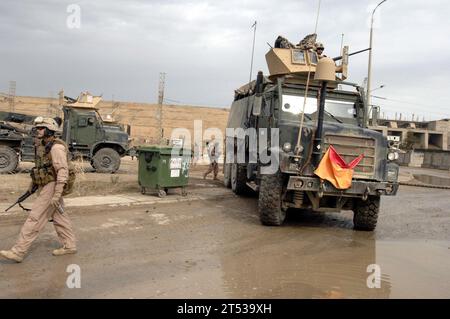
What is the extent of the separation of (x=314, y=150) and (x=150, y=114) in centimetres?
4648

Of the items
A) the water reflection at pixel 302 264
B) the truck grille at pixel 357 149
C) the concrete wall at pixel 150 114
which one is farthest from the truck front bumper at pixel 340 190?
the concrete wall at pixel 150 114

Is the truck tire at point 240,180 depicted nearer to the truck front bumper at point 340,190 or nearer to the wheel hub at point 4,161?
the truck front bumper at point 340,190

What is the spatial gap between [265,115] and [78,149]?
934 centimetres

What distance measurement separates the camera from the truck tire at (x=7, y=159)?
1443cm

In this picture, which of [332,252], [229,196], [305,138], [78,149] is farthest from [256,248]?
[78,149]

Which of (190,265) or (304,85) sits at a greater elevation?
(304,85)

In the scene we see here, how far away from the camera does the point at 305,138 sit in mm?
7828

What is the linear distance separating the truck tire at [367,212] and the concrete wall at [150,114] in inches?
1598

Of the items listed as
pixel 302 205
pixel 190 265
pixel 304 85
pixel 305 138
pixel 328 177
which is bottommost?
pixel 190 265

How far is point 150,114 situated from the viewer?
52781 mm

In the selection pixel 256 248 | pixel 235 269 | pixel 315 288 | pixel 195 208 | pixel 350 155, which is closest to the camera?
pixel 315 288

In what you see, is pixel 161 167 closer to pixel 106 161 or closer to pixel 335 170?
pixel 335 170

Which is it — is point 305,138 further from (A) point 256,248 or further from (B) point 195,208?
(B) point 195,208

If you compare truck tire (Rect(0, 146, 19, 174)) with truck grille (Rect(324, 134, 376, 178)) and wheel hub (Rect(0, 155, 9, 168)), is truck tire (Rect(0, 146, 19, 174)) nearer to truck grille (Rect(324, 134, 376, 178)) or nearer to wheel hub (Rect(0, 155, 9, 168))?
wheel hub (Rect(0, 155, 9, 168))
